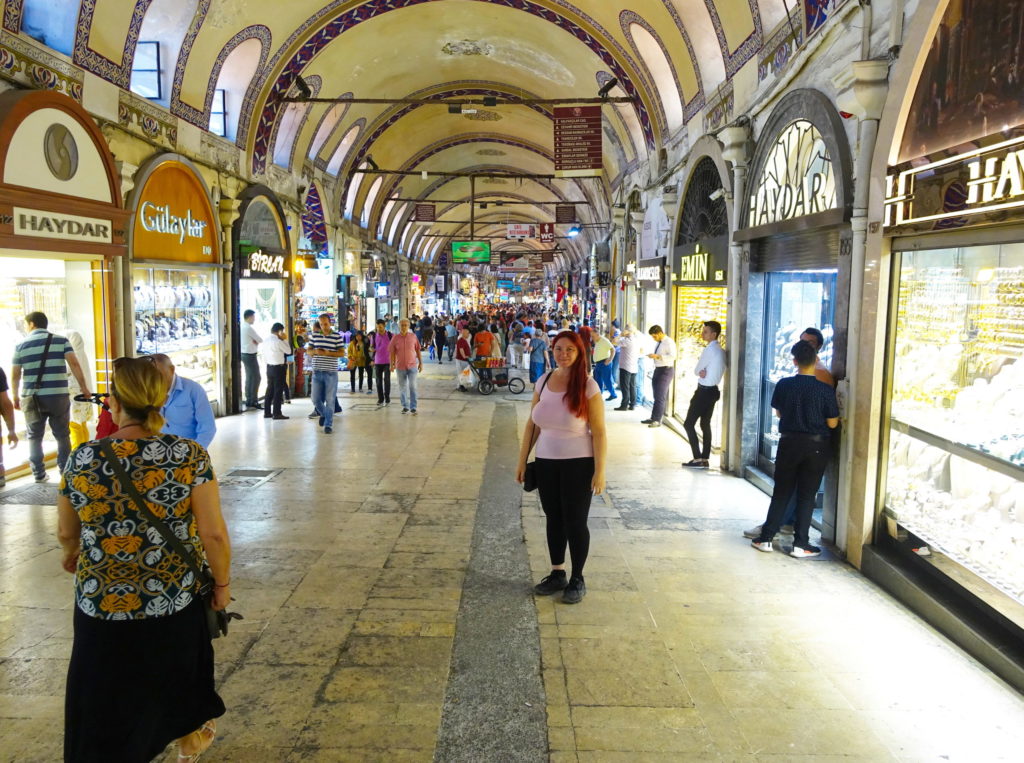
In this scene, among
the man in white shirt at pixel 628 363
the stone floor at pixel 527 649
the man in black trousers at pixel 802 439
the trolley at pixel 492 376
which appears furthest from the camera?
the trolley at pixel 492 376

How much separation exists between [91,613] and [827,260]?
5124 mm

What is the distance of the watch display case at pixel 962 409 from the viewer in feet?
12.0

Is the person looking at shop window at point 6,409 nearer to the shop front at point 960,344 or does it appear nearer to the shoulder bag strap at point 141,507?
the shoulder bag strap at point 141,507

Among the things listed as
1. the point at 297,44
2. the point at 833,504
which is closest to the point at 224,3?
the point at 297,44

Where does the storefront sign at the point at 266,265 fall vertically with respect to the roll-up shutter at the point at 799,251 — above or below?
above

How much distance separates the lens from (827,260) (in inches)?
220

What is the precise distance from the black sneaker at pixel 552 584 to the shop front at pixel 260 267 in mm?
8188

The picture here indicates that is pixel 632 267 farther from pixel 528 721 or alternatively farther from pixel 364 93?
pixel 528 721

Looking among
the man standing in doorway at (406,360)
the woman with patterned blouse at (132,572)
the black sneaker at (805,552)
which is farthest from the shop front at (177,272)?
the black sneaker at (805,552)

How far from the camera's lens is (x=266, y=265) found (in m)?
12.6

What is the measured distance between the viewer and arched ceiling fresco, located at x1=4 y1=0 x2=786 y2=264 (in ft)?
27.2

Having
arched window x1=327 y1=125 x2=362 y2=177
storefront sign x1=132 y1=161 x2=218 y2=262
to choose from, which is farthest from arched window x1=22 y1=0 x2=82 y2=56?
arched window x1=327 y1=125 x2=362 y2=177

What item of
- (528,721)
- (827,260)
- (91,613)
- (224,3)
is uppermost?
(224,3)

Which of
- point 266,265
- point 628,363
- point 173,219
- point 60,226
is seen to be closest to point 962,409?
point 60,226
